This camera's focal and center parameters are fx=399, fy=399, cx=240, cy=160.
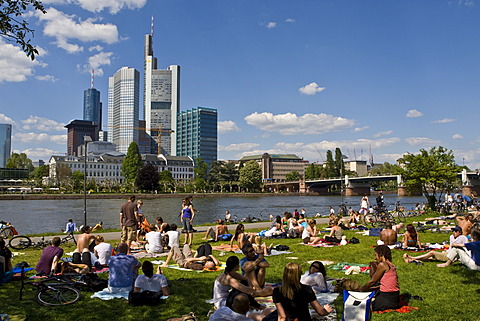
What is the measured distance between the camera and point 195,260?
11.0 meters

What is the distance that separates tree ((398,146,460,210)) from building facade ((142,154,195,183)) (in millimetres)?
147569

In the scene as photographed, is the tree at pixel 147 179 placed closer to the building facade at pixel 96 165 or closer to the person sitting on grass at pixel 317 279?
the building facade at pixel 96 165

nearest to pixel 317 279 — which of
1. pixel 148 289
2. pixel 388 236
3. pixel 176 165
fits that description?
pixel 148 289

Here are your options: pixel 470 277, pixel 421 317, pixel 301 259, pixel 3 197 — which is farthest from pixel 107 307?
pixel 3 197

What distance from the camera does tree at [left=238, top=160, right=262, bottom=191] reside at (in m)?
131

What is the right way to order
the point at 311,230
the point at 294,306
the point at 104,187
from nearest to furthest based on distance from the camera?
the point at 294,306
the point at 311,230
the point at 104,187

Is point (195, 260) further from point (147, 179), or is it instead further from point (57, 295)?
point (147, 179)

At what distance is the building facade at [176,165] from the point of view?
573 feet

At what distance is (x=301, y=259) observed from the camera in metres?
12.3

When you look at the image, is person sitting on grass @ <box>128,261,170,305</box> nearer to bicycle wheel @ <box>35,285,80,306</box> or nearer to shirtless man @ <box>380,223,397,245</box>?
bicycle wheel @ <box>35,285,80,306</box>

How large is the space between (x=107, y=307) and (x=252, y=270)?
2.83 m

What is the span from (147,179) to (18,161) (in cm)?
9854

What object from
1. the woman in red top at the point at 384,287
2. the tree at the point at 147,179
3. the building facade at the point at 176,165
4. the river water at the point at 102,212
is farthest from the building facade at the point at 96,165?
the woman in red top at the point at 384,287

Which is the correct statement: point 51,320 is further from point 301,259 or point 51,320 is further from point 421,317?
point 301,259
